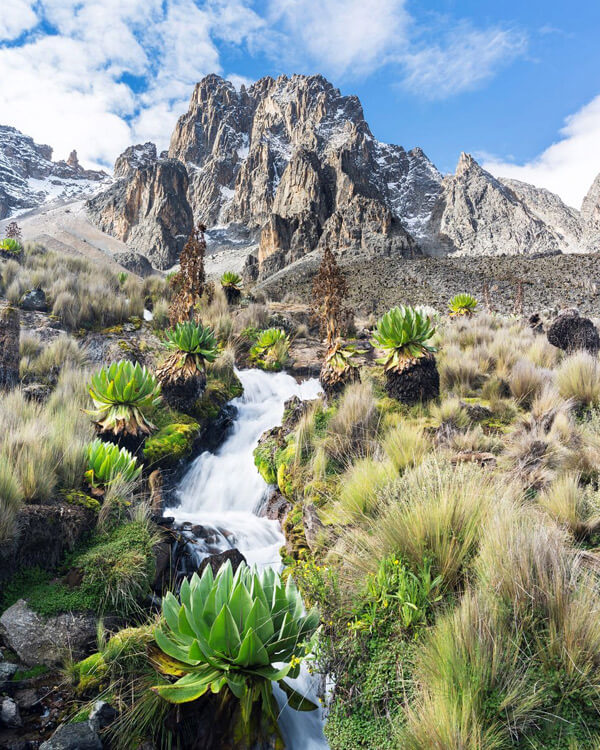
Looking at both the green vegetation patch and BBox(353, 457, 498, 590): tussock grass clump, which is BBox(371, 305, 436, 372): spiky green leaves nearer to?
BBox(353, 457, 498, 590): tussock grass clump

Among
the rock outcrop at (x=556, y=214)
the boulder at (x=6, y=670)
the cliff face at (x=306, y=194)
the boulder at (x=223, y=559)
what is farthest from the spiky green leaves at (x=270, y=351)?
the rock outcrop at (x=556, y=214)

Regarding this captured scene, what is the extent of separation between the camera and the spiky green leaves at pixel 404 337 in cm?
557

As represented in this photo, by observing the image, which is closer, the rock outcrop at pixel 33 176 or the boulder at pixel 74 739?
the boulder at pixel 74 739

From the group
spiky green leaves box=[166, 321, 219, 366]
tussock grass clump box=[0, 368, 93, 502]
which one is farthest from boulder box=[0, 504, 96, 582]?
spiky green leaves box=[166, 321, 219, 366]

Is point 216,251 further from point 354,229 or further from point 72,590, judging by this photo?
point 72,590

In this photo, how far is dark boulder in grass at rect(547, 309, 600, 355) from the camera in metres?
6.91

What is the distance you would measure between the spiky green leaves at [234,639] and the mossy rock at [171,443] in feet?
10.5

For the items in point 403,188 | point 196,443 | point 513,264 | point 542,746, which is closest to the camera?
point 542,746

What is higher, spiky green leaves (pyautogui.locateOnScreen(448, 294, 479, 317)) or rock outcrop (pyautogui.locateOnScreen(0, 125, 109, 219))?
rock outcrop (pyautogui.locateOnScreen(0, 125, 109, 219))

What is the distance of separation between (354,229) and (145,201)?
57614mm

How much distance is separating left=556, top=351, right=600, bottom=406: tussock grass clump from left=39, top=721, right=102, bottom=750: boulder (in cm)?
519

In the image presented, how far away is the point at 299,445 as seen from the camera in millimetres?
4871

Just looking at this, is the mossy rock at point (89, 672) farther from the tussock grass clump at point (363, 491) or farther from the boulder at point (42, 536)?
the tussock grass clump at point (363, 491)

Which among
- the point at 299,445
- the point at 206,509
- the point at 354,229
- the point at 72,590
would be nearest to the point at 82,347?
the point at 206,509
